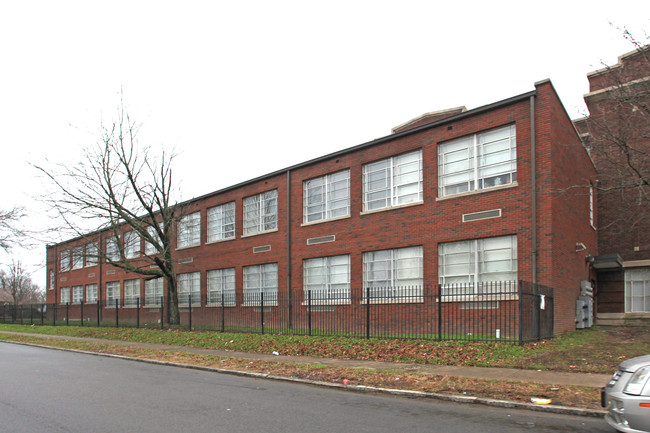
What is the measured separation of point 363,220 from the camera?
73.9 feet

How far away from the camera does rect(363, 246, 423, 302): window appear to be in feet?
66.9

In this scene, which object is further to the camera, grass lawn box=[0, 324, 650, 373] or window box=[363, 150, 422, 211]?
window box=[363, 150, 422, 211]

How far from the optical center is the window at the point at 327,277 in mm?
23166

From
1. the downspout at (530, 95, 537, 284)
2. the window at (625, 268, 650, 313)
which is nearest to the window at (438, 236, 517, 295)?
the downspout at (530, 95, 537, 284)

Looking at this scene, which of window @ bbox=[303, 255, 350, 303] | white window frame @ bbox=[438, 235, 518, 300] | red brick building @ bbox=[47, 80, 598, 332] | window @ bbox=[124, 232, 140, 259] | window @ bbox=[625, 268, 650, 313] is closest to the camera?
red brick building @ bbox=[47, 80, 598, 332]

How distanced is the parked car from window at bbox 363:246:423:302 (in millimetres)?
13054

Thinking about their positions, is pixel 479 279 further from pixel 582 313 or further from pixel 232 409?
pixel 232 409

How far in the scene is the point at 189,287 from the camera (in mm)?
34281

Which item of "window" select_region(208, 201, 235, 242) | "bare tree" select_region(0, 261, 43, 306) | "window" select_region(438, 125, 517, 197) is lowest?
"bare tree" select_region(0, 261, 43, 306)

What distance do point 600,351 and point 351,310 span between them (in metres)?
10.6

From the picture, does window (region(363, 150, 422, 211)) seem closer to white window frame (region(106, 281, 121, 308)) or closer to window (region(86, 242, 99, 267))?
window (region(86, 242, 99, 267))


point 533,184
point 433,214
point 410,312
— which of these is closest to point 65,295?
point 410,312

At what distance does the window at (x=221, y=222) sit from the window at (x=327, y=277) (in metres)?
7.50

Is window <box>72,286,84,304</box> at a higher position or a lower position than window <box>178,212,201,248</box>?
lower
